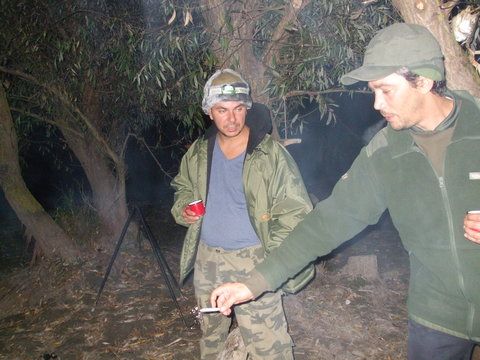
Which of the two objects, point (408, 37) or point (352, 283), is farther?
point (352, 283)

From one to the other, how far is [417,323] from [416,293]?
0.17 meters

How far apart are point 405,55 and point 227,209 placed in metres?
1.77

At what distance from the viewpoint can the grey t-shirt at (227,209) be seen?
3.13m

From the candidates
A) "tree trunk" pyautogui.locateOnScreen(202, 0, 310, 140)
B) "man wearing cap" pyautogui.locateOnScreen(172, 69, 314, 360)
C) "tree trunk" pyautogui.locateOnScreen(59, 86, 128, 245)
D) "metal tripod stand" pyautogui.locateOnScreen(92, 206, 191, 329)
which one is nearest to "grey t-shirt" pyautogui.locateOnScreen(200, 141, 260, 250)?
"man wearing cap" pyautogui.locateOnScreen(172, 69, 314, 360)

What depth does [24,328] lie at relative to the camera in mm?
5230

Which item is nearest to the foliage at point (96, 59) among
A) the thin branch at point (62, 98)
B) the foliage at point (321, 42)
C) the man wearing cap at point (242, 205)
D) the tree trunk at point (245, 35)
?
the thin branch at point (62, 98)

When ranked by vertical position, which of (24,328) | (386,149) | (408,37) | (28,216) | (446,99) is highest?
(408,37)

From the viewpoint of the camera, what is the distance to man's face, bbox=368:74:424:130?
6.03 ft

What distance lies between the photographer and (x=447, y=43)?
7.42 feet

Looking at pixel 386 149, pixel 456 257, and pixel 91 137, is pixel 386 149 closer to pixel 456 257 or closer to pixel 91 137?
pixel 456 257

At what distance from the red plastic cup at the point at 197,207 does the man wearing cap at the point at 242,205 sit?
0.05m

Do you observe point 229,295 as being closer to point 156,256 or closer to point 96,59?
point 156,256

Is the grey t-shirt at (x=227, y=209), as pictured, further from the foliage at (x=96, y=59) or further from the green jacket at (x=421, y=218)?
the foliage at (x=96, y=59)

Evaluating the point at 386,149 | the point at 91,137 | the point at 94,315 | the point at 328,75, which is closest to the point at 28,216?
the point at 91,137
